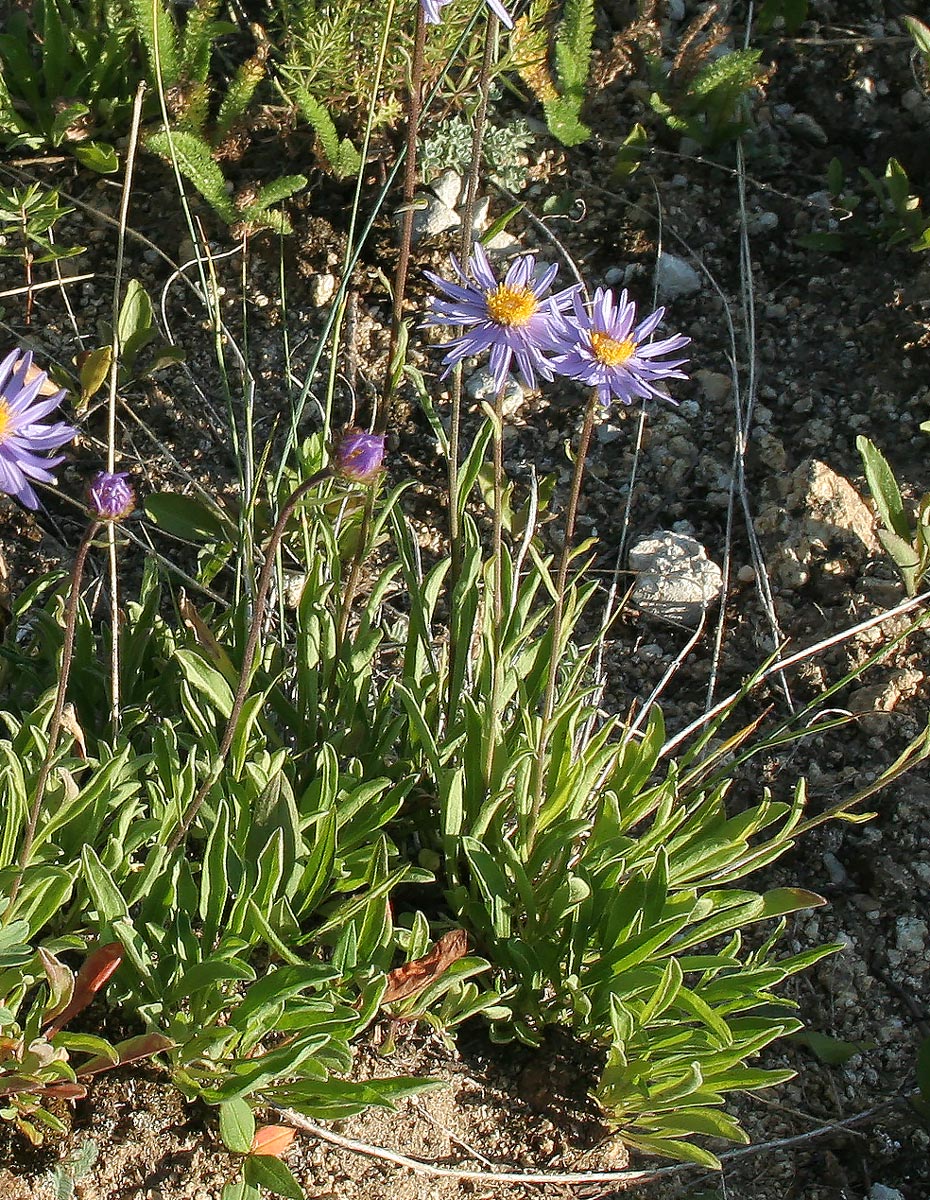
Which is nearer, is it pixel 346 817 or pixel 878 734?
pixel 346 817

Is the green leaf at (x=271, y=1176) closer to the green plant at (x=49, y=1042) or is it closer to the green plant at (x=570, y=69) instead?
the green plant at (x=49, y=1042)

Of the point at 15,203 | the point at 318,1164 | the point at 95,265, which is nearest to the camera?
the point at 318,1164

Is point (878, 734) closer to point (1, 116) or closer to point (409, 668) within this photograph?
point (409, 668)

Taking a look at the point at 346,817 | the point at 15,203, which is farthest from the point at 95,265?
the point at 346,817

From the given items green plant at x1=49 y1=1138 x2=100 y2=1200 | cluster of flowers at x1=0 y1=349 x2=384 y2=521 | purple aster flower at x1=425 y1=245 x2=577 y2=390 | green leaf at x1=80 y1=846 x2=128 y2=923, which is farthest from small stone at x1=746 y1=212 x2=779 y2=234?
green plant at x1=49 y1=1138 x2=100 y2=1200

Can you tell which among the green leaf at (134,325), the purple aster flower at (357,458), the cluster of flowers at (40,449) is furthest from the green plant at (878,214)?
the purple aster flower at (357,458)

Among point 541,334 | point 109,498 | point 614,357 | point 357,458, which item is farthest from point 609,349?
point 109,498

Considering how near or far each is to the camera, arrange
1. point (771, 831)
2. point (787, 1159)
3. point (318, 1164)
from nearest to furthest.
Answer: point (318, 1164)
point (787, 1159)
point (771, 831)
